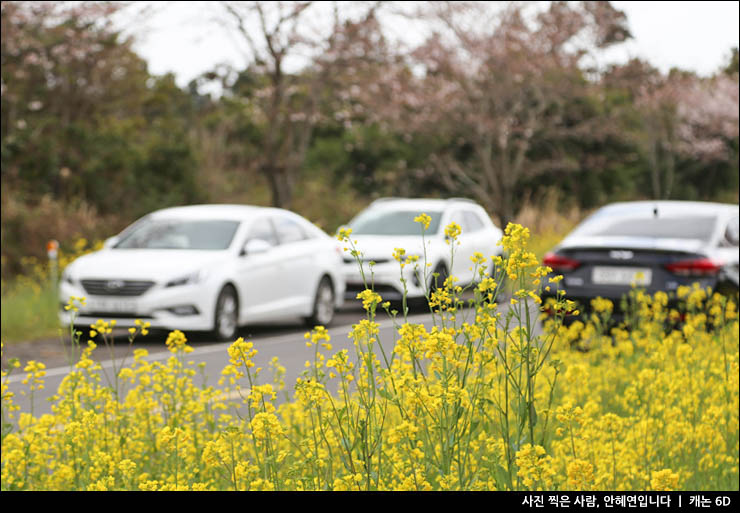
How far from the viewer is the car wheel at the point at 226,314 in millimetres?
10453

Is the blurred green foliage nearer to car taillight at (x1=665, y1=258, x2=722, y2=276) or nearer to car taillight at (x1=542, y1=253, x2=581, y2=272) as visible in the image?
car taillight at (x1=665, y1=258, x2=722, y2=276)

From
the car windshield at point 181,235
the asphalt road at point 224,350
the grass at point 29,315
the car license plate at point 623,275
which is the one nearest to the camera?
the asphalt road at point 224,350

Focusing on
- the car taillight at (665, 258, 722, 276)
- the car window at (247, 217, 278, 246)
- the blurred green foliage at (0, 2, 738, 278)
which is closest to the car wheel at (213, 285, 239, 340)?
the car window at (247, 217, 278, 246)

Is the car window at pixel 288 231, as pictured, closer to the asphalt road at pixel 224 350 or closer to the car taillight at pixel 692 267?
the asphalt road at pixel 224 350

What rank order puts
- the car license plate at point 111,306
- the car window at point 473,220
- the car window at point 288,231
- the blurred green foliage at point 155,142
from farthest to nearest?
the blurred green foliage at point 155,142, the car window at point 288,231, the car license plate at point 111,306, the car window at point 473,220

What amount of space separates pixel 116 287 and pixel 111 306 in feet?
0.95

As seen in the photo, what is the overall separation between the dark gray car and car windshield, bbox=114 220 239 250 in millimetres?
3934

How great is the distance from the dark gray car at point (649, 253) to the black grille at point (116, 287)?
3994 millimetres

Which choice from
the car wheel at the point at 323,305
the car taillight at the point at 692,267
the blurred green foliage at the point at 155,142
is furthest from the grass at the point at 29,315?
the car taillight at the point at 692,267

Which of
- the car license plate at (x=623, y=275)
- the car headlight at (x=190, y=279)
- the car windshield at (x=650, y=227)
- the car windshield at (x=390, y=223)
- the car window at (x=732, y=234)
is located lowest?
the car license plate at (x=623, y=275)

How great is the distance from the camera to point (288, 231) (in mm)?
11703

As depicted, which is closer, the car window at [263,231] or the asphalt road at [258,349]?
the asphalt road at [258,349]
